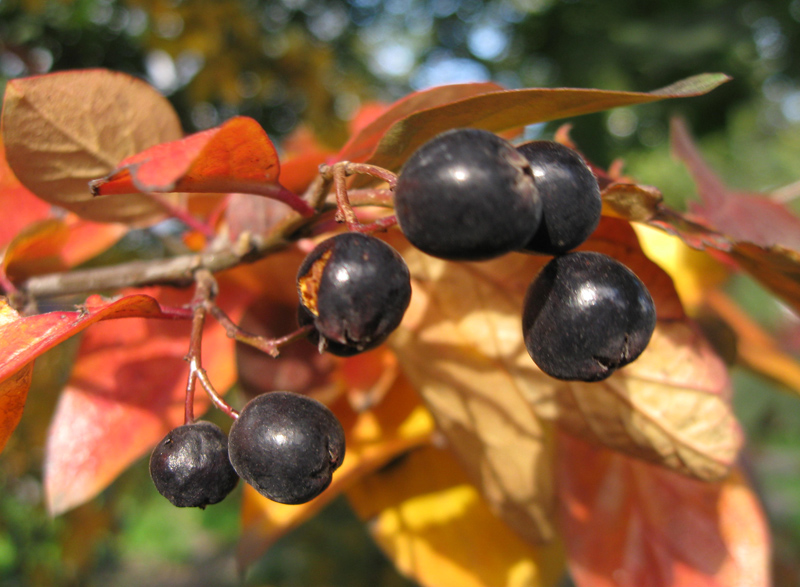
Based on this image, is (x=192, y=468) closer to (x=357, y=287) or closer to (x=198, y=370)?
(x=198, y=370)

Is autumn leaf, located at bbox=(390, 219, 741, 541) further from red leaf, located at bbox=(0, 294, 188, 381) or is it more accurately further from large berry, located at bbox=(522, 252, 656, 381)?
red leaf, located at bbox=(0, 294, 188, 381)

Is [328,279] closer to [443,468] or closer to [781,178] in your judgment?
[443,468]

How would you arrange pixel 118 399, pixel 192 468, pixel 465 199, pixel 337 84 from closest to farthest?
pixel 465 199
pixel 192 468
pixel 118 399
pixel 337 84

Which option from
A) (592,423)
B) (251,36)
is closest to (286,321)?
(592,423)

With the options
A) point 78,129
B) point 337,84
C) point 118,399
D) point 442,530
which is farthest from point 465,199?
point 337,84

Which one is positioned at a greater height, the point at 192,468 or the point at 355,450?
the point at 192,468
